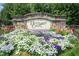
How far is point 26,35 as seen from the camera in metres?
1.93

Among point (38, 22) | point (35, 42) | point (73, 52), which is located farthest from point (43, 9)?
point (73, 52)

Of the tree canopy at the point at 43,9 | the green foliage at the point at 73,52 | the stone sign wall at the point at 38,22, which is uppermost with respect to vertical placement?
the tree canopy at the point at 43,9

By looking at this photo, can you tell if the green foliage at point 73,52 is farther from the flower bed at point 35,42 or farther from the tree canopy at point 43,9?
the tree canopy at point 43,9

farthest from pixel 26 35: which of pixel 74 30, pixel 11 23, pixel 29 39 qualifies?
pixel 74 30

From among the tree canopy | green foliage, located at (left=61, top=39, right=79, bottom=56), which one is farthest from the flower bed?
the tree canopy

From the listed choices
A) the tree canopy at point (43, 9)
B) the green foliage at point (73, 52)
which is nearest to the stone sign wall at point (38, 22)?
the tree canopy at point (43, 9)

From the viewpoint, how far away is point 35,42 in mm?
1904

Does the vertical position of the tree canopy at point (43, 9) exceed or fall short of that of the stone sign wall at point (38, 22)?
it exceeds it

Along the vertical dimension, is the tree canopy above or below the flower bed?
above

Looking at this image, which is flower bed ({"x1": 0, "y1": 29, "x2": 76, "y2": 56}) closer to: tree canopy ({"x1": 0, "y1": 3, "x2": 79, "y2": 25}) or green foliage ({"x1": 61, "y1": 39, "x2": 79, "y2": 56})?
green foliage ({"x1": 61, "y1": 39, "x2": 79, "y2": 56})

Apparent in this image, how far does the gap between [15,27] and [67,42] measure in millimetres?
460

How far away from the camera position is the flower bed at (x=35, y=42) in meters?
1.89

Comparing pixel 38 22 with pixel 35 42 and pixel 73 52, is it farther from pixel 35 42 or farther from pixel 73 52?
pixel 73 52

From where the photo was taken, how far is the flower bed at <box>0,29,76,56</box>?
1.89 metres
